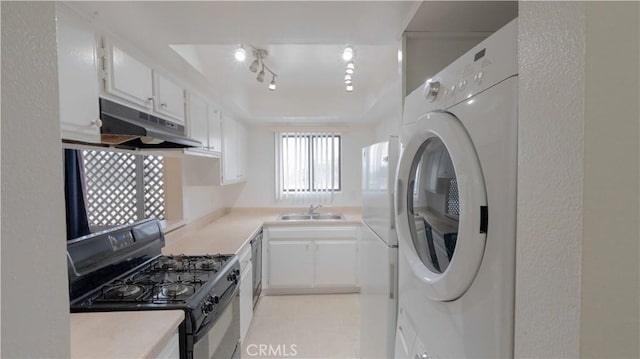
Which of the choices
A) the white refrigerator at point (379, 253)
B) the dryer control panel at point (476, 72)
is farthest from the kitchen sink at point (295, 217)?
the dryer control panel at point (476, 72)

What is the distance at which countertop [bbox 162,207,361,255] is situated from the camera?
2.22 meters

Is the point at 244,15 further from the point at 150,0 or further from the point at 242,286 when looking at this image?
the point at 242,286

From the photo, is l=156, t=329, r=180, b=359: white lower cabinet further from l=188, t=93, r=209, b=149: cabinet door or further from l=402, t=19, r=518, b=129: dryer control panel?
l=188, t=93, r=209, b=149: cabinet door

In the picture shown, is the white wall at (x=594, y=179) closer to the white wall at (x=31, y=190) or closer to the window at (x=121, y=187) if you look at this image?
the white wall at (x=31, y=190)

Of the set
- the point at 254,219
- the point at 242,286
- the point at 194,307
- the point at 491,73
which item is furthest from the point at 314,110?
the point at 491,73

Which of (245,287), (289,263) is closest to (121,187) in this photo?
(245,287)

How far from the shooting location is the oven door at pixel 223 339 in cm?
130

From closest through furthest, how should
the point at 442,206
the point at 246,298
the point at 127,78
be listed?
the point at 442,206 → the point at 127,78 → the point at 246,298

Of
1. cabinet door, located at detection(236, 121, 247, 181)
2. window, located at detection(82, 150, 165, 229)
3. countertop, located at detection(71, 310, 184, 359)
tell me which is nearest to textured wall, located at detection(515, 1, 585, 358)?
countertop, located at detection(71, 310, 184, 359)

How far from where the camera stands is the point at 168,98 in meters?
1.88

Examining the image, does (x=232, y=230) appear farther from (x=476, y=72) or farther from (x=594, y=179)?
(x=594, y=179)

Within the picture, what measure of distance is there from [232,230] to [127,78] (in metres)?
1.71

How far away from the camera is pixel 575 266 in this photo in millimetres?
401

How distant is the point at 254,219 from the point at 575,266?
331cm
